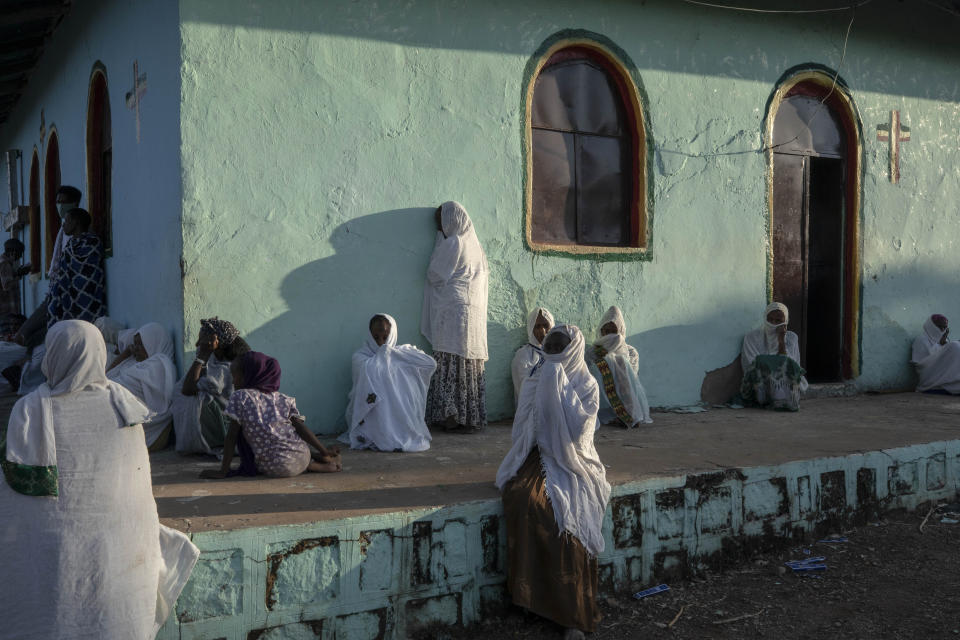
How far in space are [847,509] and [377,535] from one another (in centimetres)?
309

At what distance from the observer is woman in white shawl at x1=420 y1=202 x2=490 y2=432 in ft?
19.0

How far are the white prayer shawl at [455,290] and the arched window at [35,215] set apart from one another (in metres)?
7.51

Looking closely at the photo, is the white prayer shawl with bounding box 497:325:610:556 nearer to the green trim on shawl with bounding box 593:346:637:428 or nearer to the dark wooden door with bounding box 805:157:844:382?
the green trim on shawl with bounding box 593:346:637:428

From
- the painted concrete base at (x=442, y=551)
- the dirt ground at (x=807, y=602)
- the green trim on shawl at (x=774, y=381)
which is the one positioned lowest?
the dirt ground at (x=807, y=602)

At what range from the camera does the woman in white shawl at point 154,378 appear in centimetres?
507

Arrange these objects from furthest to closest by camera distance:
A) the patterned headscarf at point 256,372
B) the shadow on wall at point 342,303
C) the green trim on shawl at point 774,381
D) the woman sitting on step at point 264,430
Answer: the green trim on shawl at point 774,381 < the shadow on wall at point 342,303 < the patterned headscarf at point 256,372 < the woman sitting on step at point 264,430

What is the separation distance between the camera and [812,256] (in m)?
8.02

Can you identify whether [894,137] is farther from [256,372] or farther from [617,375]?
[256,372]

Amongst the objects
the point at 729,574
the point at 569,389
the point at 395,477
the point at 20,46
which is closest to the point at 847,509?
the point at 729,574

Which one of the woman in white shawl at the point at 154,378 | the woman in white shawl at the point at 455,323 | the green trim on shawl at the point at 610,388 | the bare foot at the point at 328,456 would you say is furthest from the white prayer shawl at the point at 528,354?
the woman in white shawl at the point at 154,378

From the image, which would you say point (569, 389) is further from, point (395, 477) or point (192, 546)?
point (192, 546)

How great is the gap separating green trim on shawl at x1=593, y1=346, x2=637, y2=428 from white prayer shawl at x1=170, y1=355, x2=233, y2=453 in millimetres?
2890

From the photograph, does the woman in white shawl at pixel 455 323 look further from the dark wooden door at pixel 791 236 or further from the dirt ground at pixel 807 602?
the dark wooden door at pixel 791 236

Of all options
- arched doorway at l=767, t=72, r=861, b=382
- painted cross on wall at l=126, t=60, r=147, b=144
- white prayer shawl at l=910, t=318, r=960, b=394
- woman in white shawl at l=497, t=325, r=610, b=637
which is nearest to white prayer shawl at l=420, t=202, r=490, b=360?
woman in white shawl at l=497, t=325, r=610, b=637
